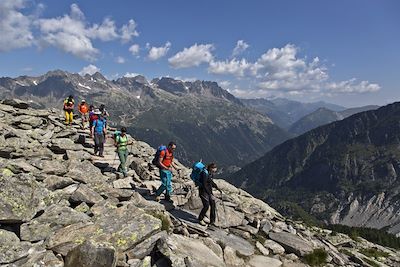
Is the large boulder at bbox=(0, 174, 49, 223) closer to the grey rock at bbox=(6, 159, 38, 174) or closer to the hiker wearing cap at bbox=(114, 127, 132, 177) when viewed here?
the grey rock at bbox=(6, 159, 38, 174)

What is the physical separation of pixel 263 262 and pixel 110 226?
7.92 metres

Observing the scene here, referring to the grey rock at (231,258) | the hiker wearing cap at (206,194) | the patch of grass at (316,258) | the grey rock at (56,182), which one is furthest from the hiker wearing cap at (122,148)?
the patch of grass at (316,258)

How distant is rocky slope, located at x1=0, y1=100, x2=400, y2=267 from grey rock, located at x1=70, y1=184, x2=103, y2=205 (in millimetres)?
48

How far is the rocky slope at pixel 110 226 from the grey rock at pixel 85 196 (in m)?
0.05

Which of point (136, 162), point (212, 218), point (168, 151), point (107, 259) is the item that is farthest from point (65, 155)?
point (107, 259)

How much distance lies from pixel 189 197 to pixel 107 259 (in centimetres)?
1210

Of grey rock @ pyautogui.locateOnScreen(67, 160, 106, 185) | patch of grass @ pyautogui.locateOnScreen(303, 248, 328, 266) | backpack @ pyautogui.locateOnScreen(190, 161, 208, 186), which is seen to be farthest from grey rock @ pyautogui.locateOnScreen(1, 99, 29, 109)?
patch of grass @ pyautogui.locateOnScreen(303, 248, 328, 266)

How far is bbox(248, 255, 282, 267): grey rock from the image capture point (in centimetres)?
1794

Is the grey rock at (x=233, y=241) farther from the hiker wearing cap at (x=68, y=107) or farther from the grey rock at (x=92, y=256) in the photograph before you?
the hiker wearing cap at (x=68, y=107)

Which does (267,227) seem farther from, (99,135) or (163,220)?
(99,135)

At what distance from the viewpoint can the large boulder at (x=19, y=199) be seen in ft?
47.1

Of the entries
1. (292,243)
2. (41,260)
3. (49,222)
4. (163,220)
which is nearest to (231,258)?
(163,220)

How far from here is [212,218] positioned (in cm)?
2111

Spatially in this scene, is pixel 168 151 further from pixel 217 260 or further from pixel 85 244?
pixel 85 244
